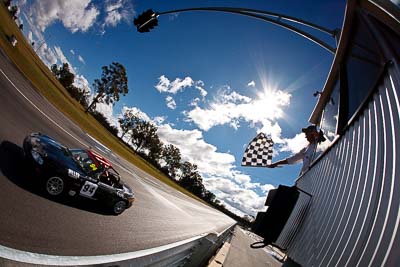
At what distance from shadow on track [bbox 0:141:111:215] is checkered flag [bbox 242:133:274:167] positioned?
477cm

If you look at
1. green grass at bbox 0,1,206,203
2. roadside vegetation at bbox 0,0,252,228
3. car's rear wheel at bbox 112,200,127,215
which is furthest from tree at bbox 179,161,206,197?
car's rear wheel at bbox 112,200,127,215

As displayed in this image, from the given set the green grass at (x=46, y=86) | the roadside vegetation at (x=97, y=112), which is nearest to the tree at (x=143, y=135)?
the roadside vegetation at (x=97, y=112)

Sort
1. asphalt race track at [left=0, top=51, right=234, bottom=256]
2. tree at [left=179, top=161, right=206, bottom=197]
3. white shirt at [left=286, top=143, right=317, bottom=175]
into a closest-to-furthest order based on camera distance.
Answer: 1. asphalt race track at [left=0, top=51, right=234, bottom=256]
2. white shirt at [left=286, top=143, right=317, bottom=175]
3. tree at [left=179, top=161, right=206, bottom=197]

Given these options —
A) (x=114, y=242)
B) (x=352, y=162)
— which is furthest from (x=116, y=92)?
(x=352, y=162)

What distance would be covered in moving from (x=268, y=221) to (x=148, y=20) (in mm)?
7221

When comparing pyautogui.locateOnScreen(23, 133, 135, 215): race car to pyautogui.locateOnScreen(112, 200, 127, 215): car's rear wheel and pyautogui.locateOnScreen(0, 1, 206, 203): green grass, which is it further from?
pyautogui.locateOnScreen(0, 1, 206, 203): green grass

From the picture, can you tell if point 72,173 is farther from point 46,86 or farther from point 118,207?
point 46,86

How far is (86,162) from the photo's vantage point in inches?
282

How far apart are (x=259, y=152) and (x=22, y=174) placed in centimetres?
626

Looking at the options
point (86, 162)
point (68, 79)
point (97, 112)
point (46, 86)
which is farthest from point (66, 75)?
point (86, 162)

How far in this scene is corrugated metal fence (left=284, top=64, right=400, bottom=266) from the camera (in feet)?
6.80

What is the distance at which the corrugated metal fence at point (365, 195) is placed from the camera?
207 cm

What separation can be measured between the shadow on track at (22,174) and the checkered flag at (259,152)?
4.77m

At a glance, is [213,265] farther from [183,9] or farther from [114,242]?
[183,9]
